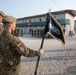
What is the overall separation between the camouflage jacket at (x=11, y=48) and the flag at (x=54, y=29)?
638 millimetres

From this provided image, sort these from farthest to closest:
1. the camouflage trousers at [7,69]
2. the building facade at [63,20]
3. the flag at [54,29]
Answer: the building facade at [63,20]
the flag at [54,29]
the camouflage trousers at [7,69]

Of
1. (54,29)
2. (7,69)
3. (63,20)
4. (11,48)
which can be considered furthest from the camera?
(63,20)

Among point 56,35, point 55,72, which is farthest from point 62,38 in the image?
point 55,72

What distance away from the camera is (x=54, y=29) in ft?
12.0

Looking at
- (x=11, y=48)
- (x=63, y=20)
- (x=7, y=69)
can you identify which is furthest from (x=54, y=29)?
(x=63, y=20)

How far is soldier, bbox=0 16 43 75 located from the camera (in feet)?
10.2

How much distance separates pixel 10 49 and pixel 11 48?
0.02 metres

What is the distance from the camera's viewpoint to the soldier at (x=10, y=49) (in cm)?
310

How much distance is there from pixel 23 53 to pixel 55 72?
11.4ft

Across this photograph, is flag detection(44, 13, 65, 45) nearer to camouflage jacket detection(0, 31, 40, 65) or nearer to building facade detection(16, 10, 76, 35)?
camouflage jacket detection(0, 31, 40, 65)

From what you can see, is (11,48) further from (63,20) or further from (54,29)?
(63,20)

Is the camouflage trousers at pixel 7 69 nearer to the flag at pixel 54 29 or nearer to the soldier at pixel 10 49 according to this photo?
the soldier at pixel 10 49

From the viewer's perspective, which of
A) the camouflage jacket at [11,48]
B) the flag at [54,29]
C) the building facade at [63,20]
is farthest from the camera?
the building facade at [63,20]

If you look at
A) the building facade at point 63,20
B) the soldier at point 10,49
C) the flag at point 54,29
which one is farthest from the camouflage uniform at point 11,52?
the building facade at point 63,20
